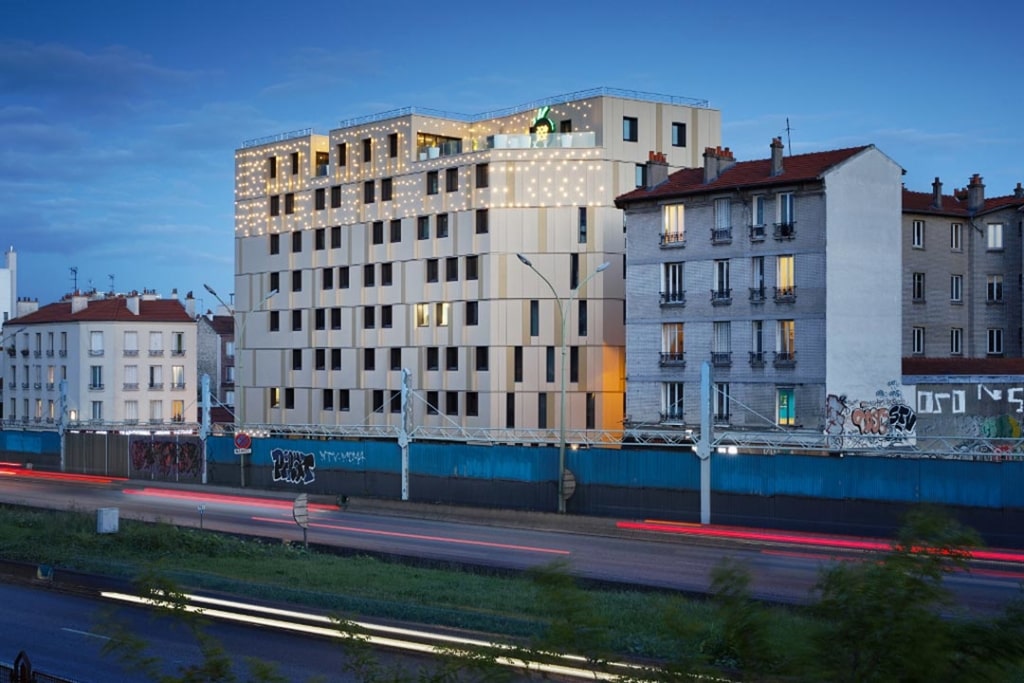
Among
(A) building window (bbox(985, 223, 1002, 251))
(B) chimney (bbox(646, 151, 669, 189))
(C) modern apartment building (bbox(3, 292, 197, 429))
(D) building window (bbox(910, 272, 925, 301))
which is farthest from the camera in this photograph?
(C) modern apartment building (bbox(3, 292, 197, 429))

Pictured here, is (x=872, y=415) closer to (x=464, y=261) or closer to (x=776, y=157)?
(x=776, y=157)

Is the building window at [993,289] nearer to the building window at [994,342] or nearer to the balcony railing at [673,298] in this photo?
the building window at [994,342]

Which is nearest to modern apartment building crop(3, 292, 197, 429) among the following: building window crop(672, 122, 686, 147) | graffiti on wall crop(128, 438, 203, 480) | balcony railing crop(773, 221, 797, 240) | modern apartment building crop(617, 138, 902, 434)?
graffiti on wall crop(128, 438, 203, 480)

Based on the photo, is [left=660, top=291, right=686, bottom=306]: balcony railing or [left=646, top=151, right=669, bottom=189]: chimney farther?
[left=646, top=151, right=669, bottom=189]: chimney

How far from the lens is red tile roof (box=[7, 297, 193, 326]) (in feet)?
317

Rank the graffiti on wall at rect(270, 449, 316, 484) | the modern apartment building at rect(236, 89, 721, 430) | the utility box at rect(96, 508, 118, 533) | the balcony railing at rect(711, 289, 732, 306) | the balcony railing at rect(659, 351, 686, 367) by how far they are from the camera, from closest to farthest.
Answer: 1. the utility box at rect(96, 508, 118, 533)
2. the graffiti on wall at rect(270, 449, 316, 484)
3. the balcony railing at rect(711, 289, 732, 306)
4. the balcony railing at rect(659, 351, 686, 367)
5. the modern apartment building at rect(236, 89, 721, 430)

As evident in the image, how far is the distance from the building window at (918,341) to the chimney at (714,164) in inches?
518

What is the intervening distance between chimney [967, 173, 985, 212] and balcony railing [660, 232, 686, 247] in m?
17.7

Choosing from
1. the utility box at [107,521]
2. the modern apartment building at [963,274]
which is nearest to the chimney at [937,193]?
the modern apartment building at [963,274]

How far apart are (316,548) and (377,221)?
153 ft

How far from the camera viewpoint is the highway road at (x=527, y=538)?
98.0 ft

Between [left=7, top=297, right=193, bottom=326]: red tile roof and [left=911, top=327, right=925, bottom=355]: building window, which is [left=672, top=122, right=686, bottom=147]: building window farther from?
→ [left=7, top=297, right=193, bottom=326]: red tile roof

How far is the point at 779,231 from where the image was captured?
55031 millimetres

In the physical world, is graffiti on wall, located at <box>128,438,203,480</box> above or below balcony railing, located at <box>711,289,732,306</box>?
below
